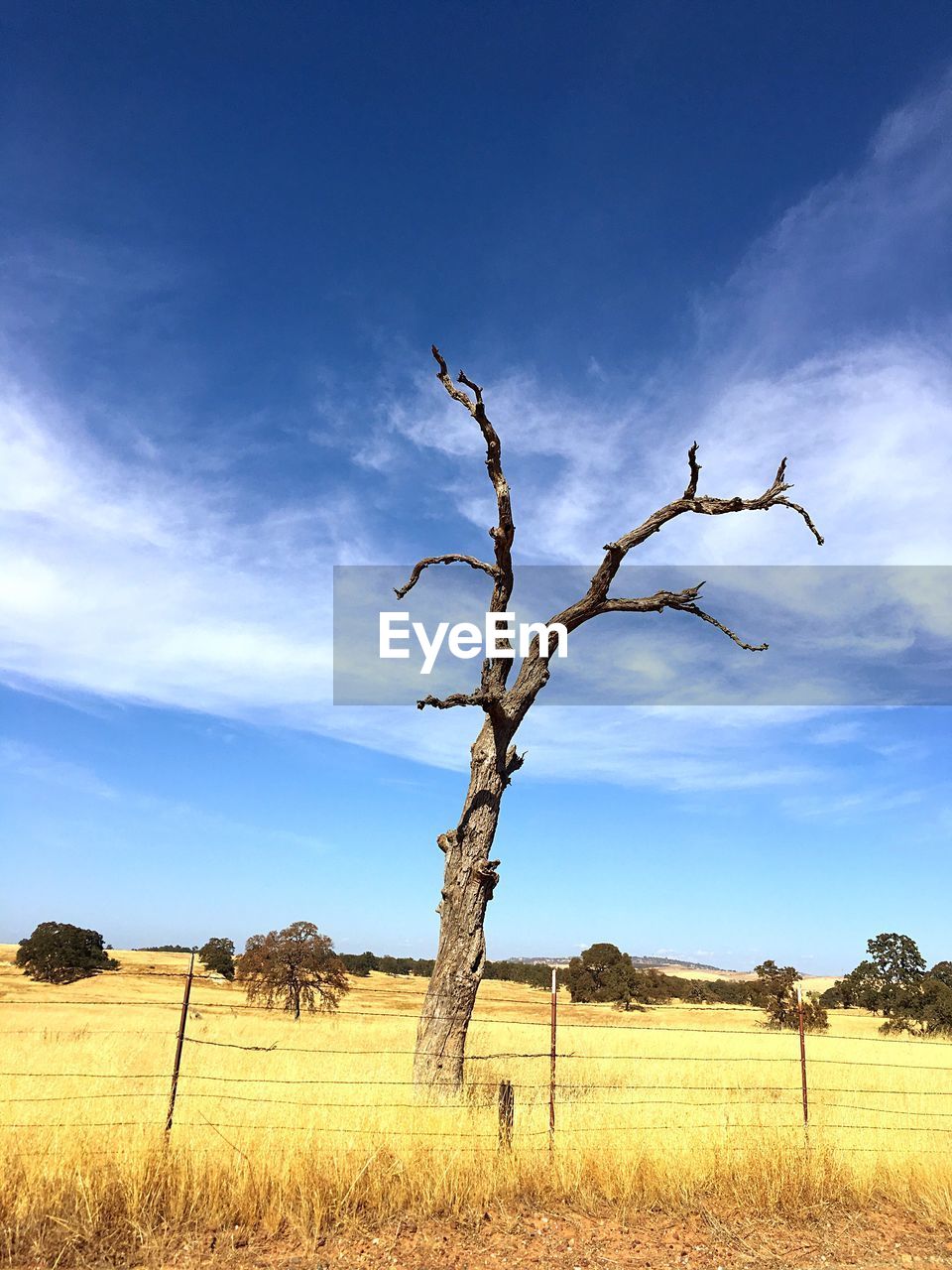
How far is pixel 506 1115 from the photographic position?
873cm

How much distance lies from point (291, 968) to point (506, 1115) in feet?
77.4

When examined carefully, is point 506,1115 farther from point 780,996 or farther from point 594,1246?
point 780,996

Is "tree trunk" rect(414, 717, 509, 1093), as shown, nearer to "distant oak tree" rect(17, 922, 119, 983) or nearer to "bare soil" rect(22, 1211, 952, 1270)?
"bare soil" rect(22, 1211, 952, 1270)

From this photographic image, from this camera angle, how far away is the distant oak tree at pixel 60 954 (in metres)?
38.4

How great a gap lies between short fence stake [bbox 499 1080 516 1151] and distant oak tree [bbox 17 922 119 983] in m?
36.2

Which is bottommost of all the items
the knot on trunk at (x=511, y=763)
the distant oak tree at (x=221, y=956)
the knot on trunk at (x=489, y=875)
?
the distant oak tree at (x=221, y=956)

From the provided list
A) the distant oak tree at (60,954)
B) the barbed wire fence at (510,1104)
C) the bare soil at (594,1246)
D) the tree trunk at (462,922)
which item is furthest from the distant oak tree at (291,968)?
the bare soil at (594,1246)

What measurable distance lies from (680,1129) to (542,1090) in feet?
14.9

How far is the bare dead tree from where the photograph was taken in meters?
10.4

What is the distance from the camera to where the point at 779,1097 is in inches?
573

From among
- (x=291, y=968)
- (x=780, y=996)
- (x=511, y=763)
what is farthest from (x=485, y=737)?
(x=780, y=996)

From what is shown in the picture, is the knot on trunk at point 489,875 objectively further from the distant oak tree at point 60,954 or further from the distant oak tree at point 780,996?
the distant oak tree at point 60,954

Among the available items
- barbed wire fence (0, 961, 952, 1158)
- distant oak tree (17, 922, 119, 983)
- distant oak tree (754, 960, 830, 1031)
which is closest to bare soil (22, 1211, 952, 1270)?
barbed wire fence (0, 961, 952, 1158)

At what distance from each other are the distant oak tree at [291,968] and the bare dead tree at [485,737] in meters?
21.5
